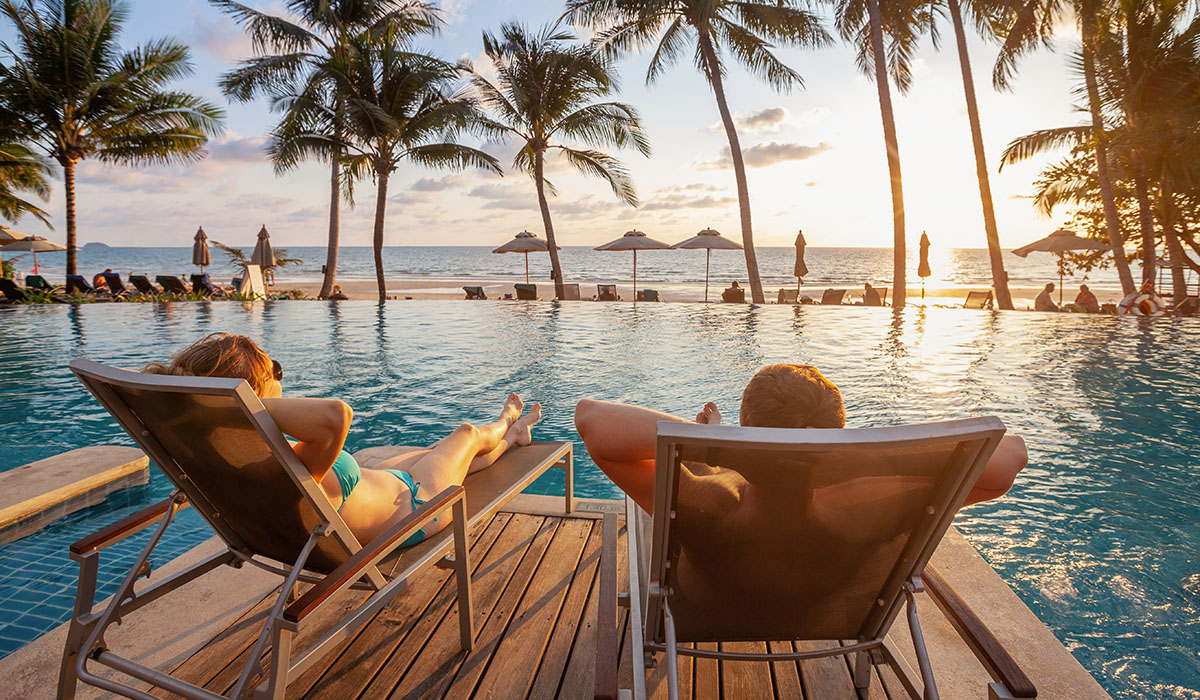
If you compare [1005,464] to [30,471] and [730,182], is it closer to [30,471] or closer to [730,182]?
[30,471]

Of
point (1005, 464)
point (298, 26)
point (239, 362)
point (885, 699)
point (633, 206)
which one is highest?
point (298, 26)

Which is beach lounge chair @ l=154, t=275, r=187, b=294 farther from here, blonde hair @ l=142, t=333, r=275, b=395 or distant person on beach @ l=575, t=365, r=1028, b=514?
distant person on beach @ l=575, t=365, r=1028, b=514

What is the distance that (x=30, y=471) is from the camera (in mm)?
3662

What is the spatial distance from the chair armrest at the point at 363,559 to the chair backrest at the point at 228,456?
0.18 m

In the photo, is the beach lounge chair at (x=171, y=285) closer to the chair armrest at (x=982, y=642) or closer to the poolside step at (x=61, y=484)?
the poolside step at (x=61, y=484)

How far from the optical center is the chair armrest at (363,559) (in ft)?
4.43

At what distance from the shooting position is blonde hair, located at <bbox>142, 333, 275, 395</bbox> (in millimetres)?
1693

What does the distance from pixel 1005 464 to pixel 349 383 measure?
7.46 m

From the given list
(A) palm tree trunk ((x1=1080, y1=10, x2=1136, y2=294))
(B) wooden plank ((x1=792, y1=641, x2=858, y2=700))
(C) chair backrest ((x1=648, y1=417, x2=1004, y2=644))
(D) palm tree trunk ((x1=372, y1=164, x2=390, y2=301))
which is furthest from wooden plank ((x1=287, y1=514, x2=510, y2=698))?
(A) palm tree trunk ((x1=1080, y1=10, x2=1136, y2=294))

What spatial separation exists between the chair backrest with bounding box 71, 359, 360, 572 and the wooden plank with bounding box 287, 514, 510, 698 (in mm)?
320

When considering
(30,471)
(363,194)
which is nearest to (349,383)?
(30,471)

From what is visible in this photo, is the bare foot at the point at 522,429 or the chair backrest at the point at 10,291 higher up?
the chair backrest at the point at 10,291

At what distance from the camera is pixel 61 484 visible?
3477 mm

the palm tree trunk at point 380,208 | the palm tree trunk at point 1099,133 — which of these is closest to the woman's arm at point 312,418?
the palm tree trunk at point 380,208
